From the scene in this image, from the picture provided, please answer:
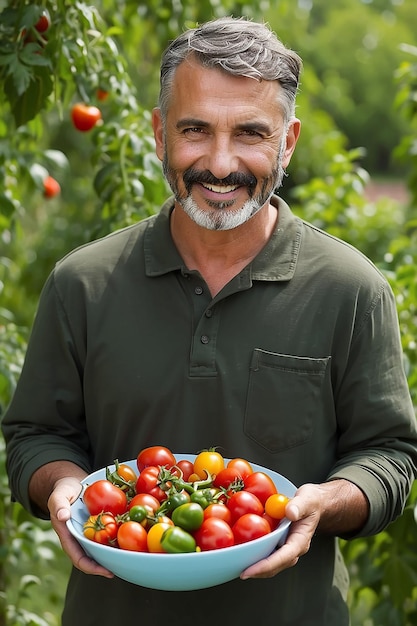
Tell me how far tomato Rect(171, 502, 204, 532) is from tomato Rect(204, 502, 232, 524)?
0.11 feet

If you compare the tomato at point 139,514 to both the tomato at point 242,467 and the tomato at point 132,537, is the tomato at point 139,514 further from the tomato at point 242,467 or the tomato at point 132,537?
the tomato at point 242,467

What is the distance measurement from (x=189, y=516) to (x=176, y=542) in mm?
73

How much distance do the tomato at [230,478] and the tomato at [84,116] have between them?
1.41 m

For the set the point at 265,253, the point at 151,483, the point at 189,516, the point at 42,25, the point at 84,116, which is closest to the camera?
the point at 189,516

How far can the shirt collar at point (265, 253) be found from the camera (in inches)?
84.0

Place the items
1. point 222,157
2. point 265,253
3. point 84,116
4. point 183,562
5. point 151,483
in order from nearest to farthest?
point 183,562 < point 151,483 < point 222,157 < point 265,253 < point 84,116

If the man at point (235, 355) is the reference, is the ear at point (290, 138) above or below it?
above

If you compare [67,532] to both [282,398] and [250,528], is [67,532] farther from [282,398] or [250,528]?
[282,398]

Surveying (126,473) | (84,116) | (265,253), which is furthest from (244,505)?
(84,116)

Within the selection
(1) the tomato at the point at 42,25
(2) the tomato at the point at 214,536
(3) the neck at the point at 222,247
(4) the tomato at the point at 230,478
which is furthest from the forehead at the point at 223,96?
(2) the tomato at the point at 214,536

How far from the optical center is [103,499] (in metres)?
→ 1.88

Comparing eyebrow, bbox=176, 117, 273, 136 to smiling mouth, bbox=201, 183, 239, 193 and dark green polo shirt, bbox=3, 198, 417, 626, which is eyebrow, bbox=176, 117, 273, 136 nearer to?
Result: smiling mouth, bbox=201, 183, 239, 193

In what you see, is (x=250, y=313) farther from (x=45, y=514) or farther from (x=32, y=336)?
(x=45, y=514)

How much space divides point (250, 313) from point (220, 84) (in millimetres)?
494
